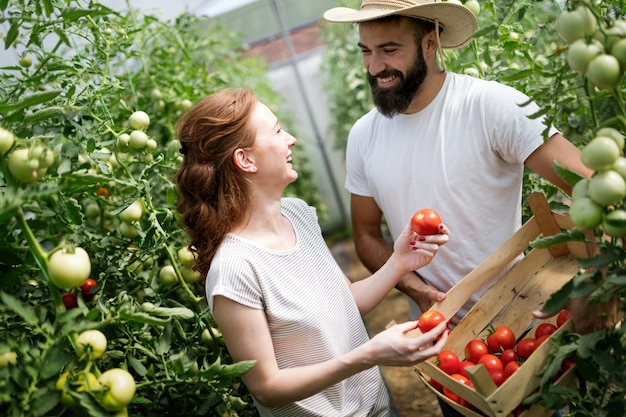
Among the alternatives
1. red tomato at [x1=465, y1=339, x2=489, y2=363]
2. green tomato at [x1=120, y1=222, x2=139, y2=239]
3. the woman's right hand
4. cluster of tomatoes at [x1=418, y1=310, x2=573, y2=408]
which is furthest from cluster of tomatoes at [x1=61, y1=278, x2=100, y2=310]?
red tomato at [x1=465, y1=339, x2=489, y2=363]

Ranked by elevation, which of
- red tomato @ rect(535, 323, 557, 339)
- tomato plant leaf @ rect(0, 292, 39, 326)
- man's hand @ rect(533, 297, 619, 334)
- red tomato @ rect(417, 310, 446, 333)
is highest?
tomato plant leaf @ rect(0, 292, 39, 326)

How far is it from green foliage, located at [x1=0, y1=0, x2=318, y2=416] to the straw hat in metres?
0.70

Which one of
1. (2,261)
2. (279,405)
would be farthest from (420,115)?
(2,261)

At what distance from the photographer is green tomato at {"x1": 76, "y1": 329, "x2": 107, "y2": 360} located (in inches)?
45.2

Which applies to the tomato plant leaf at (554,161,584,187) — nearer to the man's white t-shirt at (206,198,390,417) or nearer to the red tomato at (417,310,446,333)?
the red tomato at (417,310,446,333)

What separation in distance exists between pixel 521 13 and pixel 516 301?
0.85 meters

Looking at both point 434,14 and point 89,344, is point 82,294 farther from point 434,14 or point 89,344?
point 434,14

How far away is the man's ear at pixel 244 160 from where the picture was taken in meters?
1.60

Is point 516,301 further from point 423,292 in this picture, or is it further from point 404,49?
point 404,49

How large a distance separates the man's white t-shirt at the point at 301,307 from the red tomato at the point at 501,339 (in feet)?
1.09

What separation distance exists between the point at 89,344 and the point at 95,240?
625 millimetres

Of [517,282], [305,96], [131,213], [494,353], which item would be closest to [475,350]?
[494,353]

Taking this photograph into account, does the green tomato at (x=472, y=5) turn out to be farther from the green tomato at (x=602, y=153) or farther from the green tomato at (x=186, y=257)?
the green tomato at (x=186, y=257)

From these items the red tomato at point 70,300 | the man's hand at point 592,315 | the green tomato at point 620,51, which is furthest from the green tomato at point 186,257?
the green tomato at point 620,51
